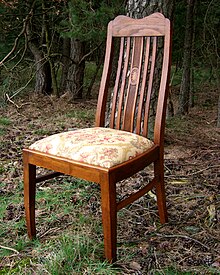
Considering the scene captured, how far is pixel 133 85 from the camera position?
6.09 ft

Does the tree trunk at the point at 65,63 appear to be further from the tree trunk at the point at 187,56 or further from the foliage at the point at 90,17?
the tree trunk at the point at 187,56

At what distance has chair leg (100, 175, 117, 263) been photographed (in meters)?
1.42

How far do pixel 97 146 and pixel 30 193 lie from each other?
16.5 inches

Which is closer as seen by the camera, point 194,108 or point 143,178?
point 143,178

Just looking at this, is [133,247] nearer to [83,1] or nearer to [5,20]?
[83,1]

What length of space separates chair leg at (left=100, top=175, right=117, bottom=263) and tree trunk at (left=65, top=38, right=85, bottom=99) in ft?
11.3

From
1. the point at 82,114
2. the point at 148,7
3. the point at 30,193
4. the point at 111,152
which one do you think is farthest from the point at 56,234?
the point at 82,114

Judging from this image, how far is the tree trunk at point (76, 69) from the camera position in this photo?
Result: 4779mm

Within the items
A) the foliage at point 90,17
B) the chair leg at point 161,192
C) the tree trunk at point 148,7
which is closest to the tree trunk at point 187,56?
the foliage at point 90,17

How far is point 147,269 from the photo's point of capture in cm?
150

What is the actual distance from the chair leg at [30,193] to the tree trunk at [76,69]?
10.4ft

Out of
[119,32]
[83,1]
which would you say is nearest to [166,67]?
[119,32]

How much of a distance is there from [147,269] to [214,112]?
151 inches

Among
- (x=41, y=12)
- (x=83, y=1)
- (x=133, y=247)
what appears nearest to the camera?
(x=133, y=247)
